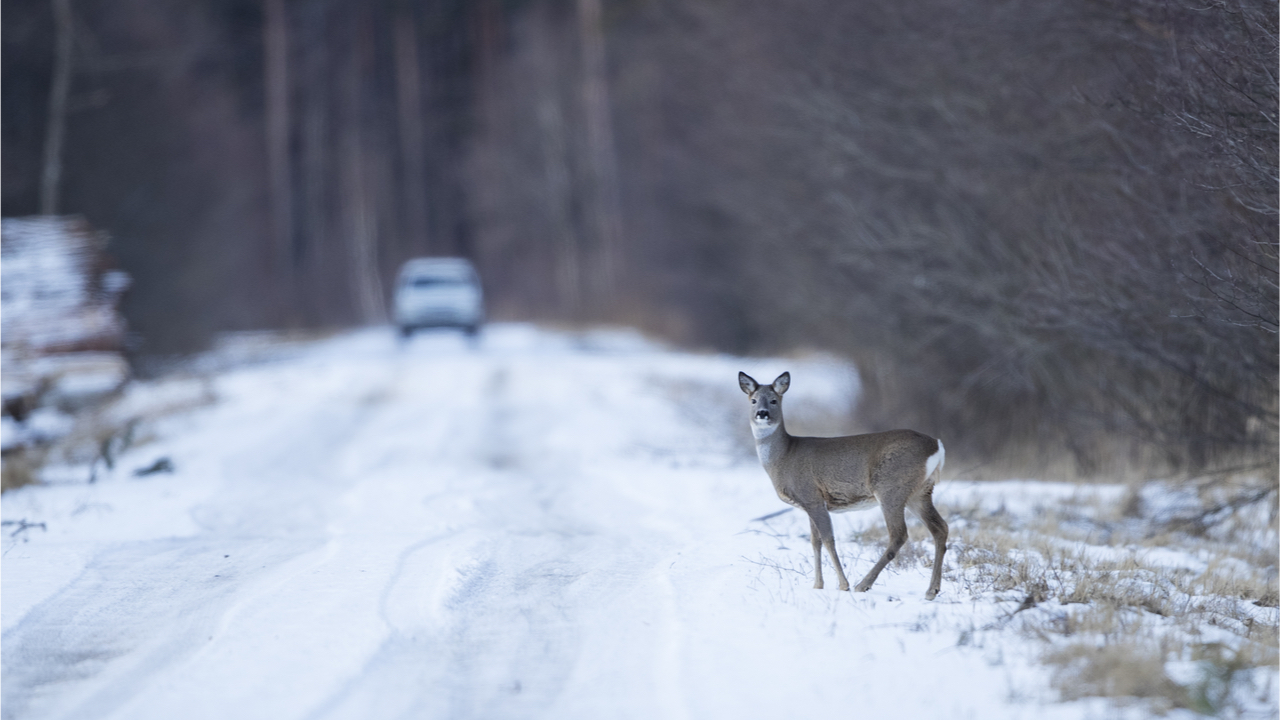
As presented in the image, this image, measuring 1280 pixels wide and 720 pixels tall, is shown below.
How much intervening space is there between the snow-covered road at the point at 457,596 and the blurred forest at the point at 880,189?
3723mm

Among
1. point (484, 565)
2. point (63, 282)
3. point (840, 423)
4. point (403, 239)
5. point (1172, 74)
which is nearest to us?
point (484, 565)

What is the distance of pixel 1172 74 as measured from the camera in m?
9.89

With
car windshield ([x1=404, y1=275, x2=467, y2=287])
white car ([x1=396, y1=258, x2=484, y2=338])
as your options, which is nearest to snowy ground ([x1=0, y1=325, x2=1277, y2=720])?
white car ([x1=396, y1=258, x2=484, y2=338])

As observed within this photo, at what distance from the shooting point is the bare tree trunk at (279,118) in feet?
153

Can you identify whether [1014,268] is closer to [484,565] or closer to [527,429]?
[527,429]

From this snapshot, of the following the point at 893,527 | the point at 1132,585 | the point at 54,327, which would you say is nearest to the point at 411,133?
the point at 54,327

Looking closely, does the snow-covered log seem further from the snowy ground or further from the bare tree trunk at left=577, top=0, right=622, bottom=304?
the bare tree trunk at left=577, top=0, right=622, bottom=304

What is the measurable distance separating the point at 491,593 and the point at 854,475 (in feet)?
7.88

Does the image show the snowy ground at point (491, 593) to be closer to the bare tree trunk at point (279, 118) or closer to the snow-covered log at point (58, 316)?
the snow-covered log at point (58, 316)

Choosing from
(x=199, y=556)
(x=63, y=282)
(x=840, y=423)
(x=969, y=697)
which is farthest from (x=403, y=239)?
(x=969, y=697)

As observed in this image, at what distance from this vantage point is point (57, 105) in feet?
80.1

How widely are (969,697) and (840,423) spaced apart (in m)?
11.3

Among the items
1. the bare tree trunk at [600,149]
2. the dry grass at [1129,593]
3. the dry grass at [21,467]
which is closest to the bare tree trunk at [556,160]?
the bare tree trunk at [600,149]

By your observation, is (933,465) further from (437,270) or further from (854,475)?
(437,270)
